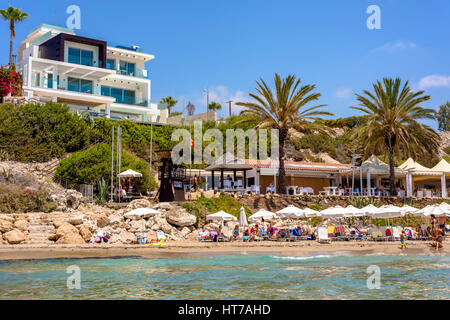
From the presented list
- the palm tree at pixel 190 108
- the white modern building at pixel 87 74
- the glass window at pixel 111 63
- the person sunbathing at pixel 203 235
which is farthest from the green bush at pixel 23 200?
the palm tree at pixel 190 108

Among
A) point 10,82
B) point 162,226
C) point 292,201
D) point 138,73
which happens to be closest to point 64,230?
point 162,226

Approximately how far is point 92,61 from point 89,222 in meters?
28.0

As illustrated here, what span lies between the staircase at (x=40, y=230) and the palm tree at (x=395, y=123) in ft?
71.5

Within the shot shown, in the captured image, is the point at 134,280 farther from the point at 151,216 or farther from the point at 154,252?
the point at 151,216

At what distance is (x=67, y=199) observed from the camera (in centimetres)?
2681

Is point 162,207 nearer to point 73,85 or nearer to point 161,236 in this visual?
point 161,236

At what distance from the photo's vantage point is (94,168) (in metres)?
30.9

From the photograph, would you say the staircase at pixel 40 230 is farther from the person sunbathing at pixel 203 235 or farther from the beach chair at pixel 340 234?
the beach chair at pixel 340 234

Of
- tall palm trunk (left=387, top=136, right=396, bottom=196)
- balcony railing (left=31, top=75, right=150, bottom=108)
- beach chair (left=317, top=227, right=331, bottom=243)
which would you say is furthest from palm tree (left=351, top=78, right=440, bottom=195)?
balcony railing (left=31, top=75, right=150, bottom=108)

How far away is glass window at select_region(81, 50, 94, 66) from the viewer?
4682 centimetres

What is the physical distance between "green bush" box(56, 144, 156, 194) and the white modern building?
38.5 ft

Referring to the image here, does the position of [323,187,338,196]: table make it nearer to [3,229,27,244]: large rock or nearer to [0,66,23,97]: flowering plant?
[3,229,27,244]: large rock

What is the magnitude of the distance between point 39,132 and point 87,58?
47.6ft

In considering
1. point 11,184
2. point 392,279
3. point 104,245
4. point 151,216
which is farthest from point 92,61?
point 392,279
